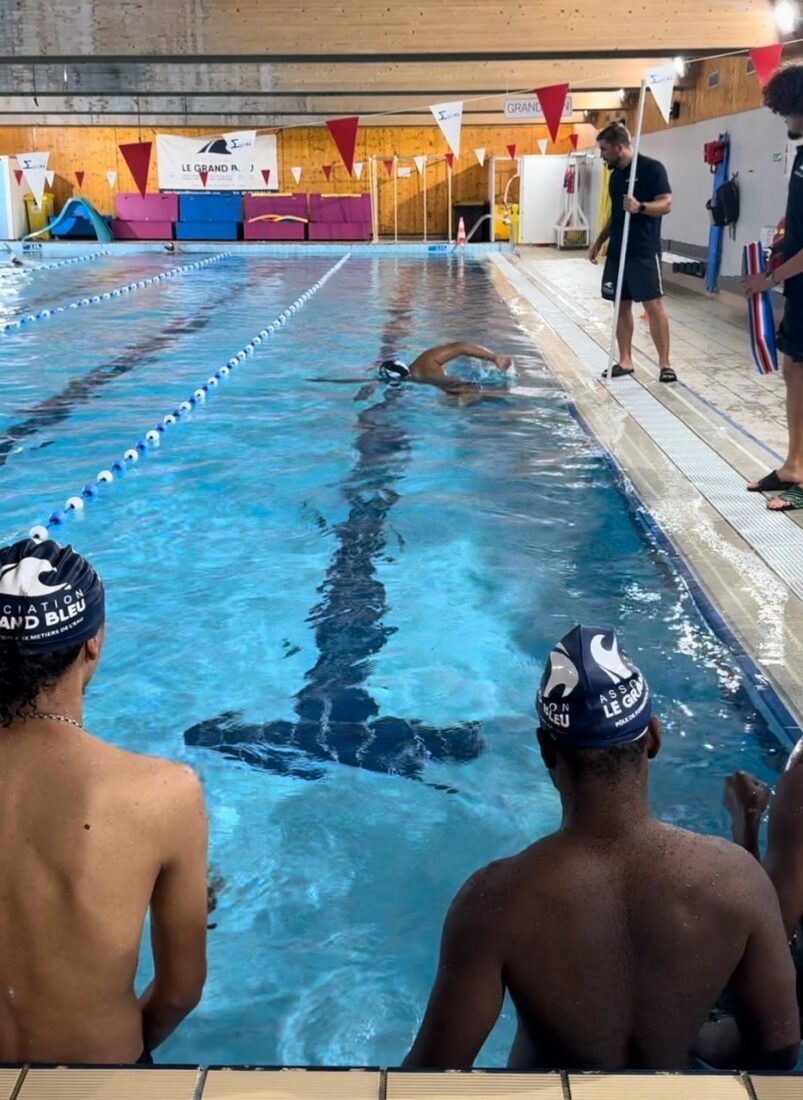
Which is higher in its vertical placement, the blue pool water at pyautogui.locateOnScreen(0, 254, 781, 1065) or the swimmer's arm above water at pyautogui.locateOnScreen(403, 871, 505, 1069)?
the swimmer's arm above water at pyautogui.locateOnScreen(403, 871, 505, 1069)

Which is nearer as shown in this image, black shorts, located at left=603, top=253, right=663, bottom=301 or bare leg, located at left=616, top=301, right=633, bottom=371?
black shorts, located at left=603, top=253, right=663, bottom=301

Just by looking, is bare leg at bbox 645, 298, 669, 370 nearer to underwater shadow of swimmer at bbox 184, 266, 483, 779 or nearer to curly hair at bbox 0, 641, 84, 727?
underwater shadow of swimmer at bbox 184, 266, 483, 779

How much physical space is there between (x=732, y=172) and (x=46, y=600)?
1409 centimetres

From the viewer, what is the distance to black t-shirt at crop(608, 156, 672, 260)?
759 centimetres

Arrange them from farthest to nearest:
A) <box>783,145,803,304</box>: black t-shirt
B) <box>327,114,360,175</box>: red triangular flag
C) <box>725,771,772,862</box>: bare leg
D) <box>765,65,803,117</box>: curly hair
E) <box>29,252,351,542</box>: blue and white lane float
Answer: <box>327,114,360,175</box>: red triangular flag, <box>29,252,351,542</box>: blue and white lane float, <box>783,145,803,304</box>: black t-shirt, <box>765,65,803,117</box>: curly hair, <box>725,771,772,862</box>: bare leg

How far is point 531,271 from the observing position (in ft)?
59.8

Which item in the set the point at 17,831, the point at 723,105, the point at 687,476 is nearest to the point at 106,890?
the point at 17,831

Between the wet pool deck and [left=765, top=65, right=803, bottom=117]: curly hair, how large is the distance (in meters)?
3.72

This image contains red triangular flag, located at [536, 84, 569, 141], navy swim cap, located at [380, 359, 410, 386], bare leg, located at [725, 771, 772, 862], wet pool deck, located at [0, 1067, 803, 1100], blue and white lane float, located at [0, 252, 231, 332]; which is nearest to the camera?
wet pool deck, located at [0, 1067, 803, 1100]

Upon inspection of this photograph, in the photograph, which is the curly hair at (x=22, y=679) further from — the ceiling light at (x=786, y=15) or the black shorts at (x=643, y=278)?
the ceiling light at (x=786, y=15)

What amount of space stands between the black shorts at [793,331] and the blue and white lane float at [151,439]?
10.1ft

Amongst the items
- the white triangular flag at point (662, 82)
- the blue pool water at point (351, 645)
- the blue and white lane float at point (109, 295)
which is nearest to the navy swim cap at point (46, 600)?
the blue pool water at point (351, 645)

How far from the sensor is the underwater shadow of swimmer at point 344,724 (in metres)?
3.46

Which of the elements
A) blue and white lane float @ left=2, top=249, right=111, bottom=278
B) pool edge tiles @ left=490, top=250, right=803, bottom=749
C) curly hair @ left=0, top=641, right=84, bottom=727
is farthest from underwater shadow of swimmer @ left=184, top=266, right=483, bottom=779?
blue and white lane float @ left=2, top=249, right=111, bottom=278
